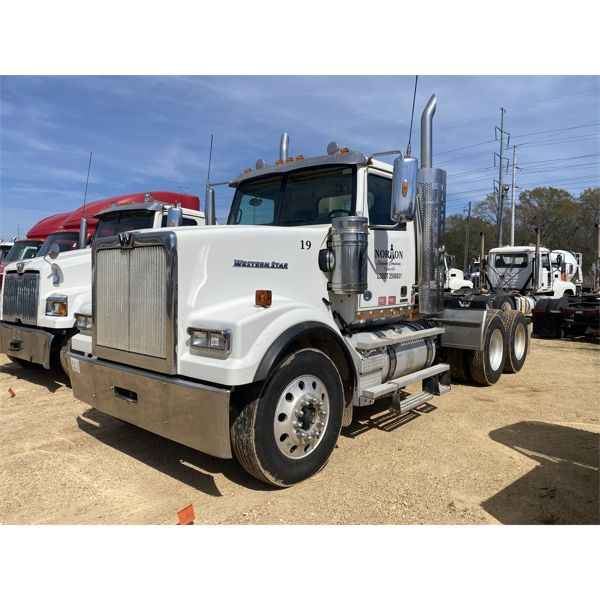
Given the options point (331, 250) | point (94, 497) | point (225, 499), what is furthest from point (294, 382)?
point (94, 497)

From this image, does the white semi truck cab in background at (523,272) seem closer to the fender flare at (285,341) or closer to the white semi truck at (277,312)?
the white semi truck at (277,312)

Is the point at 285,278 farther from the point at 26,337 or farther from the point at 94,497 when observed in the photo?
the point at 26,337

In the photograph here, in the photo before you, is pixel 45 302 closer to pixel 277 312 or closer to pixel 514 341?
pixel 277 312

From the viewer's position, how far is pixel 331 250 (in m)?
4.42

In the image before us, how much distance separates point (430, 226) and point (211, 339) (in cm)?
307

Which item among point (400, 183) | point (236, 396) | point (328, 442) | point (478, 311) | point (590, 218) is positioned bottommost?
A: point (328, 442)

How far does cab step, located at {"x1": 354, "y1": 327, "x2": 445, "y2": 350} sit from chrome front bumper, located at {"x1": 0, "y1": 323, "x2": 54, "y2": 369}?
3983mm

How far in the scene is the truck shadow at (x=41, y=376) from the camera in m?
6.75

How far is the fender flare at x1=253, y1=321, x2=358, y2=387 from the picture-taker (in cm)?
327

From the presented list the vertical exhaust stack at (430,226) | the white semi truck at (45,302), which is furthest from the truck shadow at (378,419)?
the white semi truck at (45,302)

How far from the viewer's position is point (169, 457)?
14.0 feet

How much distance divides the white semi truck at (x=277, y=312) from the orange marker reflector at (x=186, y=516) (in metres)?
0.42

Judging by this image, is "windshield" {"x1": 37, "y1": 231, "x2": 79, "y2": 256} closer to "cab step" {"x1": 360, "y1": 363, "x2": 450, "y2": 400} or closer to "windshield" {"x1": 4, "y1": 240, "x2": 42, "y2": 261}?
"windshield" {"x1": 4, "y1": 240, "x2": 42, "y2": 261}

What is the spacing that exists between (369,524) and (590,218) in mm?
49598
